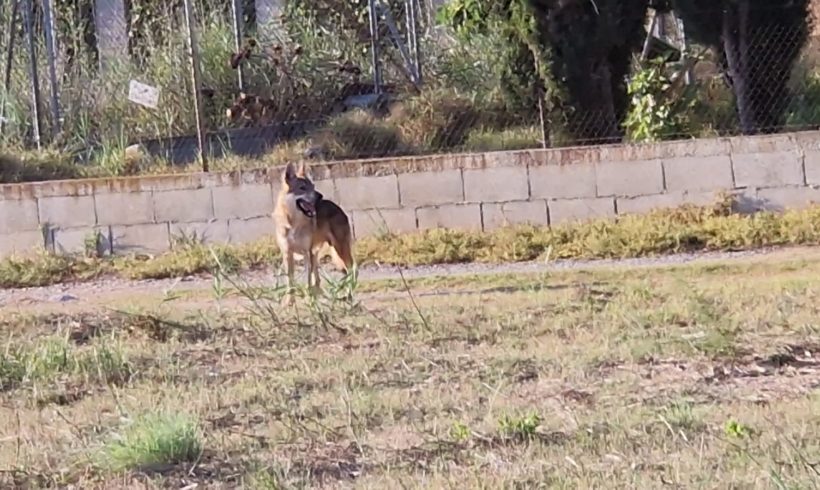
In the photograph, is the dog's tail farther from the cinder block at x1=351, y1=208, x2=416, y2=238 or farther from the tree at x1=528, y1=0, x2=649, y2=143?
the tree at x1=528, y1=0, x2=649, y2=143

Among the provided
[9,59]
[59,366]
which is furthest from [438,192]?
[9,59]

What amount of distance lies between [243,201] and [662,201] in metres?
3.70

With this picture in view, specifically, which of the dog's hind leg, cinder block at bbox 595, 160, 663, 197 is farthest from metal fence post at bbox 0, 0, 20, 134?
cinder block at bbox 595, 160, 663, 197

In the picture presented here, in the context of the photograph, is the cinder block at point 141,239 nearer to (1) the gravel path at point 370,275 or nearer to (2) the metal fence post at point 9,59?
(1) the gravel path at point 370,275

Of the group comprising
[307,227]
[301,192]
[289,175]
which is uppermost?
[289,175]

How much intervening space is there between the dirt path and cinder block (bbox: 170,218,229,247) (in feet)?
2.83

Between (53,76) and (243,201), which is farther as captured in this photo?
(53,76)

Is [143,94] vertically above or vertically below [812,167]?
above

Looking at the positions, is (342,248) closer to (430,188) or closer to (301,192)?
(301,192)

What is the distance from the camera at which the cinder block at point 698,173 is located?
492 inches

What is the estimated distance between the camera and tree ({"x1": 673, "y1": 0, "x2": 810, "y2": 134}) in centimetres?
1352

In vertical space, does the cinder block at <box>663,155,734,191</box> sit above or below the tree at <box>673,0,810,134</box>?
below

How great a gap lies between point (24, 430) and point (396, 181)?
22.9 ft

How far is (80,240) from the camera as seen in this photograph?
13617mm
